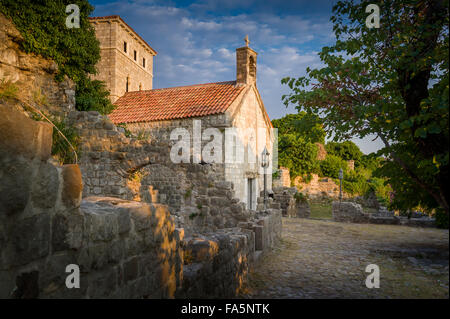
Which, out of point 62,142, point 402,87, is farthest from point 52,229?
point 62,142

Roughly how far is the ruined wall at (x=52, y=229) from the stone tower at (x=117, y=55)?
59.3 ft

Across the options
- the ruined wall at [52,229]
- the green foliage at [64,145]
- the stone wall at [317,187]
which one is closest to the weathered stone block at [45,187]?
the ruined wall at [52,229]

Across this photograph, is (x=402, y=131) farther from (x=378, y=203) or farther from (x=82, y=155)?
(x=378, y=203)

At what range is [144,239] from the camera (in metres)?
2.64

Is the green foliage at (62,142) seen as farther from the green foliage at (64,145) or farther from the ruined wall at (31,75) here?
the ruined wall at (31,75)

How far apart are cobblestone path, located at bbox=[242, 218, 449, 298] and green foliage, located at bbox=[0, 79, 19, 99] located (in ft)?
24.5

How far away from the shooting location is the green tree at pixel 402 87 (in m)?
2.65

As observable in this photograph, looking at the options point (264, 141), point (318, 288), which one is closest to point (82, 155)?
point (318, 288)

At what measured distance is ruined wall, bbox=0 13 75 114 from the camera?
8.37 m

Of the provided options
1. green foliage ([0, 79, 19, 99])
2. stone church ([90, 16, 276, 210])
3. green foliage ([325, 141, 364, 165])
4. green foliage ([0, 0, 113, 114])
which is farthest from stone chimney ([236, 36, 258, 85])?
green foliage ([325, 141, 364, 165])

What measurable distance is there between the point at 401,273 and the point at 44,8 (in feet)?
39.4

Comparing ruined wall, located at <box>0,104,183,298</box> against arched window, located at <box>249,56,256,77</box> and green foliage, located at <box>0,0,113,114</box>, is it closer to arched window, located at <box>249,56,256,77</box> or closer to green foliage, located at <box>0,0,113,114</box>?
green foliage, located at <box>0,0,113,114</box>

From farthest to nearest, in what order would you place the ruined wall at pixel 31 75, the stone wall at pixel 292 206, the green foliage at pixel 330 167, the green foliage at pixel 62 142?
1. the green foliage at pixel 330 167
2. the stone wall at pixel 292 206
3. the ruined wall at pixel 31 75
4. the green foliage at pixel 62 142

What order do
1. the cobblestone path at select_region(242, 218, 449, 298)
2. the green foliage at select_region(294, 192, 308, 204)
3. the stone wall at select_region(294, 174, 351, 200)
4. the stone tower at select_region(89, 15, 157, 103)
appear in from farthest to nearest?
1. the stone wall at select_region(294, 174, 351, 200)
2. the stone tower at select_region(89, 15, 157, 103)
3. the green foliage at select_region(294, 192, 308, 204)
4. the cobblestone path at select_region(242, 218, 449, 298)
